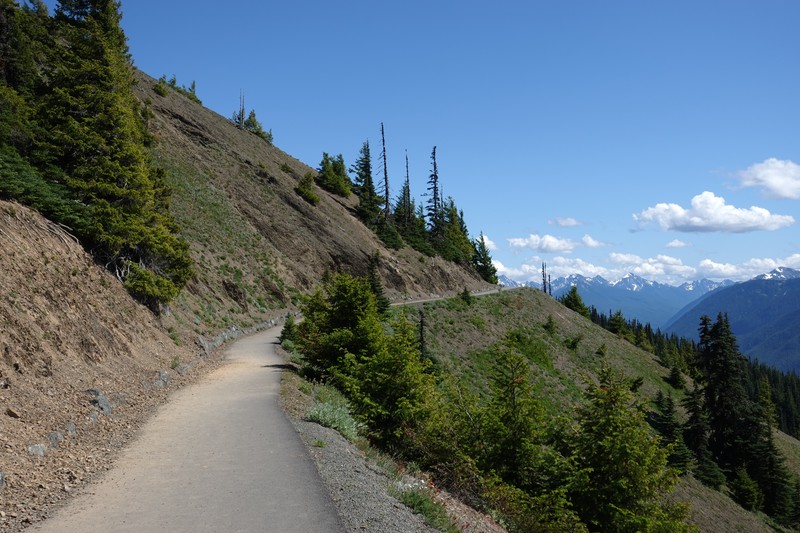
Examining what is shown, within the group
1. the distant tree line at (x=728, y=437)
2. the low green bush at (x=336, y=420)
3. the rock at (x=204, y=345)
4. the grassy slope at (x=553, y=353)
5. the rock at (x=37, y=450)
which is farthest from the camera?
the distant tree line at (x=728, y=437)

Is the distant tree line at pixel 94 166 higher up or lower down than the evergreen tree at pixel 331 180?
lower down

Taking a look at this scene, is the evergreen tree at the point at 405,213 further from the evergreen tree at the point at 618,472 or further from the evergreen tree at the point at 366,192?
the evergreen tree at the point at 618,472

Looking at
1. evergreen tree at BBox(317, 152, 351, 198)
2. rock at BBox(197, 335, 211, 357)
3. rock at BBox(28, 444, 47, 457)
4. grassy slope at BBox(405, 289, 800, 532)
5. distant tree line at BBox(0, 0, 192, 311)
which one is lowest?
grassy slope at BBox(405, 289, 800, 532)

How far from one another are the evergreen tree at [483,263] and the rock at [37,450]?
297ft

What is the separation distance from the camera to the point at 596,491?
11.1m

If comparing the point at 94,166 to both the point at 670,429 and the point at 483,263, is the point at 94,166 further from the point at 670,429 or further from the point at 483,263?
the point at 483,263

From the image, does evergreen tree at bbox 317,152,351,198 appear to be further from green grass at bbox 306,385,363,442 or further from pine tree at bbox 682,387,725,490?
green grass at bbox 306,385,363,442

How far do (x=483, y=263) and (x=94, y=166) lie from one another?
8657 centimetres

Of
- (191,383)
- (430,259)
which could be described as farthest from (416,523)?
(430,259)

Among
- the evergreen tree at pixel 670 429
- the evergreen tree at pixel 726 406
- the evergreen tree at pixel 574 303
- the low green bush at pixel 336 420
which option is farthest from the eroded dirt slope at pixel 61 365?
the evergreen tree at pixel 574 303

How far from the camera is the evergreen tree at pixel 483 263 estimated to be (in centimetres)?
9712

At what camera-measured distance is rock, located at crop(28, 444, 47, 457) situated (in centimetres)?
775

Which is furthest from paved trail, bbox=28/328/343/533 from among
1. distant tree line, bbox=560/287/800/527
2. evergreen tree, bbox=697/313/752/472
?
evergreen tree, bbox=697/313/752/472

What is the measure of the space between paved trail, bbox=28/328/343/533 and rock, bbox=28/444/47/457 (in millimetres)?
1127
